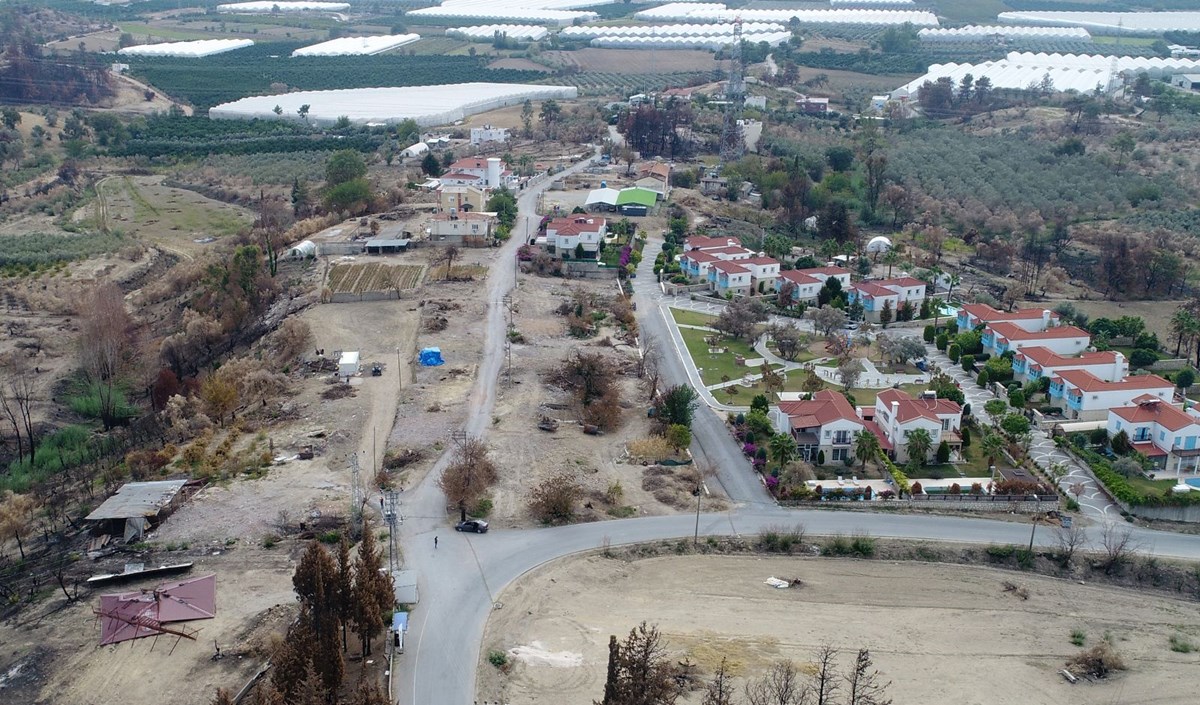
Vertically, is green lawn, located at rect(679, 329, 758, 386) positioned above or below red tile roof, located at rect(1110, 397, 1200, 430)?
below

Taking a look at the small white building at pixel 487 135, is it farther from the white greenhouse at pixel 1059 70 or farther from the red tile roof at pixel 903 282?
the red tile roof at pixel 903 282

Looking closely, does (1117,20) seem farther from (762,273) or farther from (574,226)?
(574,226)

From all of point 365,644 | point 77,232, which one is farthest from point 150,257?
point 365,644

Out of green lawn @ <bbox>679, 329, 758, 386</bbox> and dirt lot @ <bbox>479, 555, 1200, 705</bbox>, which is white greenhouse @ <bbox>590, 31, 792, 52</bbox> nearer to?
green lawn @ <bbox>679, 329, 758, 386</bbox>

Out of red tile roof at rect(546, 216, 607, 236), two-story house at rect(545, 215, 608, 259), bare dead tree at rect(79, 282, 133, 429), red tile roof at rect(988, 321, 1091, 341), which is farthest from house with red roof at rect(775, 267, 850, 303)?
bare dead tree at rect(79, 282, 133, 429)

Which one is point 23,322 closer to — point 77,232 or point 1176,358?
point 77,232

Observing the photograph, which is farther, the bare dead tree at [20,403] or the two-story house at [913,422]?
the bare dead tree at [20,403]

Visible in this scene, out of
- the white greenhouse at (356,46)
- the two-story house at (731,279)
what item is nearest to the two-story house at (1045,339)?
the two-story house at (731,279)
